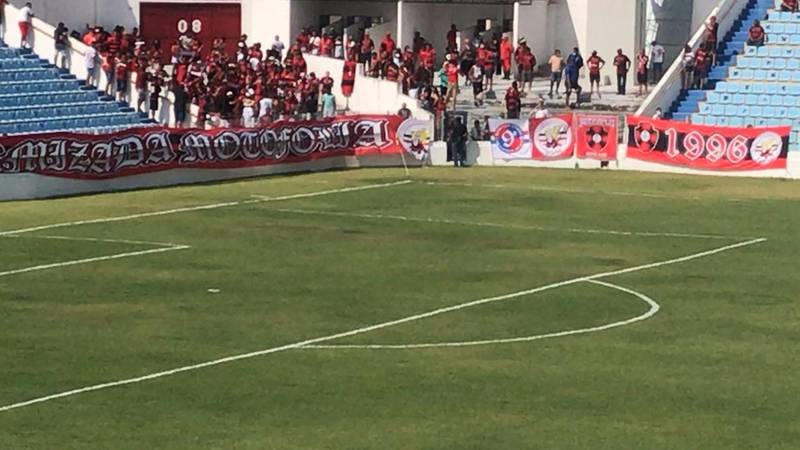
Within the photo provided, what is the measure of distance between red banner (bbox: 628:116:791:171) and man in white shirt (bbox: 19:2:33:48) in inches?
719

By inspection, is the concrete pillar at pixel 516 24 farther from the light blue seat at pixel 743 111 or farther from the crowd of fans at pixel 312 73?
the light blue seat at pixel 743 111

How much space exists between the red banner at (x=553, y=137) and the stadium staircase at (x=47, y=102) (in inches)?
447

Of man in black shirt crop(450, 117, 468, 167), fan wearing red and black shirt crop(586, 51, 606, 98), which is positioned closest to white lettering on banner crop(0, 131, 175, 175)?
man in black shirt crop(450, 117, 468, 167)

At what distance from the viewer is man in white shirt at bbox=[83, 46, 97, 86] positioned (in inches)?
2163

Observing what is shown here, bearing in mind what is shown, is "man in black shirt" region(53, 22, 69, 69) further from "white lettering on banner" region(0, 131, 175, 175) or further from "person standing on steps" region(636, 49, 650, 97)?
"person standing on steps" region(636, 49, 650, 97)

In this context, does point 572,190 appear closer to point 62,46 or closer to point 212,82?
point 212,82

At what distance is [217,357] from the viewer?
24.2m

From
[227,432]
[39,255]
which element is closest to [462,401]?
[227,432]

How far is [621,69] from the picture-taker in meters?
61.3

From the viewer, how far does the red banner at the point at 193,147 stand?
44.6 m

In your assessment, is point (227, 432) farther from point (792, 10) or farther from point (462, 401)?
point (792, 10)

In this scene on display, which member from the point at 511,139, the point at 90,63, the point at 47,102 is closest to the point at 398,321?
the point at 511,139

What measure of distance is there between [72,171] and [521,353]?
902 inches

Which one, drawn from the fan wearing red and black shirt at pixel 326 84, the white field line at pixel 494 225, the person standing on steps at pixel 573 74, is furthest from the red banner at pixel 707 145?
the white field line at pixel 494 225
